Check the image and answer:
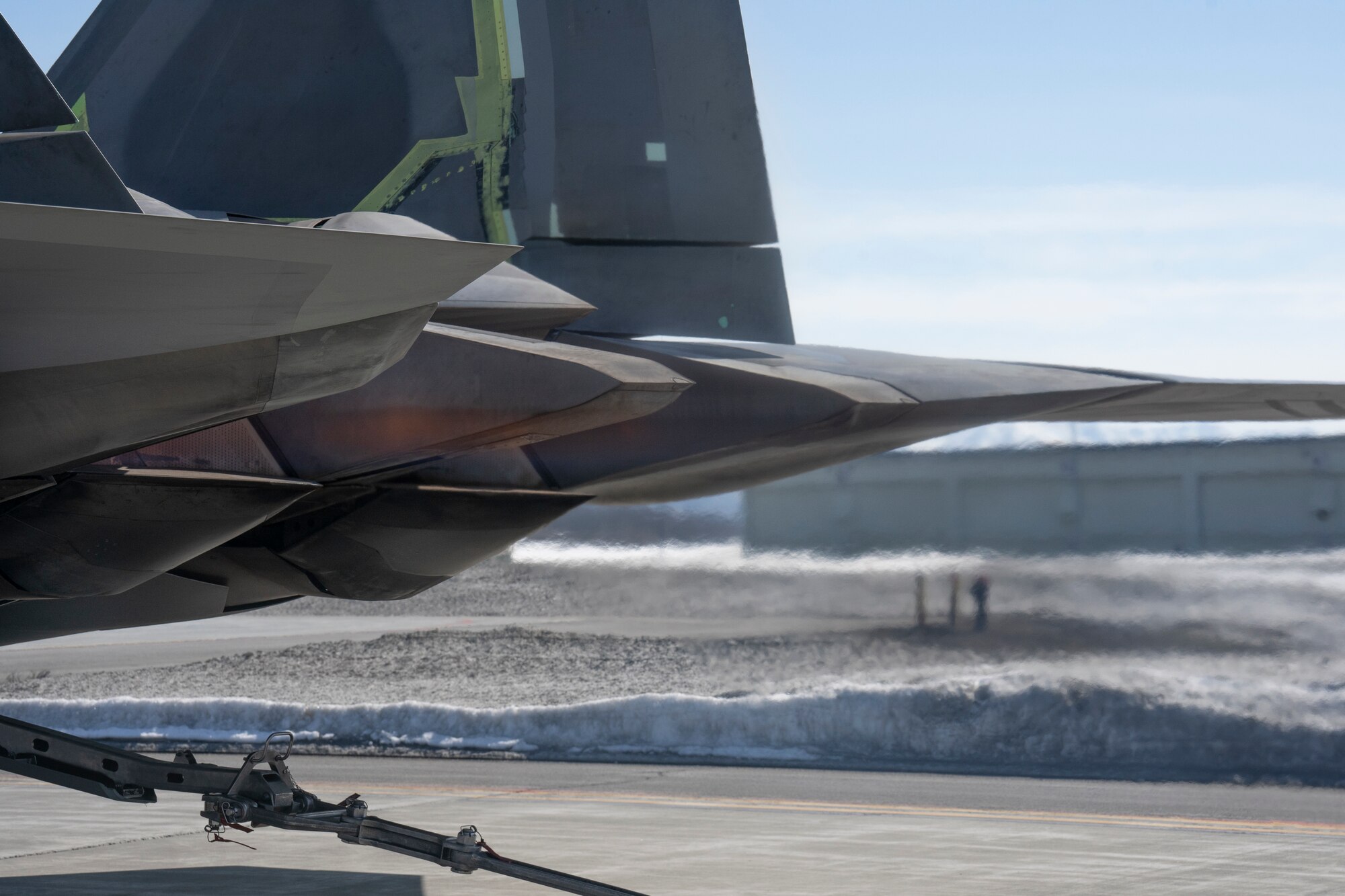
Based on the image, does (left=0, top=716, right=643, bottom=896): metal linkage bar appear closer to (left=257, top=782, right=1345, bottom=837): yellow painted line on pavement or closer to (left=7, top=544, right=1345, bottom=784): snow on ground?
(left=257, top=782, right=1345, bottom=837): yellow painted line on pavement

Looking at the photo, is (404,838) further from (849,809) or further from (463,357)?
(849,809)

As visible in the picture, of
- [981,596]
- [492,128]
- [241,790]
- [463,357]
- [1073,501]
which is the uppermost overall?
[492,128]

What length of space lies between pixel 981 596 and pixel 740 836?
251 inches

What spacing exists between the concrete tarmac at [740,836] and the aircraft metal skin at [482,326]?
2133 mm

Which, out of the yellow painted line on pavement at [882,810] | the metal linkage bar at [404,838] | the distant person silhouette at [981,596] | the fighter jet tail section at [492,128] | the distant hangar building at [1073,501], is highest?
the fighter jet tail section at [492,128]

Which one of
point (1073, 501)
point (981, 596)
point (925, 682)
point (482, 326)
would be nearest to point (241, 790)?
point (482, 326)

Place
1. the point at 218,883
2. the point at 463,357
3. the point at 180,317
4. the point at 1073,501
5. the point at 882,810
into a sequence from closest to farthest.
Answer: the point at 180,317
the point at 463,357
the point at 218,883
the point at 882,810
the point at 1073,501

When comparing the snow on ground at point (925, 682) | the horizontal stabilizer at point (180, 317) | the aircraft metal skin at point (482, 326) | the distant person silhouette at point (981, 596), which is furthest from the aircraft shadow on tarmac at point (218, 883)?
the distant person silhouette at point (981, 596)

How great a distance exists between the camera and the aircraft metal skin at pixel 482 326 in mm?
5746

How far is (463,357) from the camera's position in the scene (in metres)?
5.72

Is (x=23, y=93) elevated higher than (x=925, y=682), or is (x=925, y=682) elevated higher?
(x=23, y=93)

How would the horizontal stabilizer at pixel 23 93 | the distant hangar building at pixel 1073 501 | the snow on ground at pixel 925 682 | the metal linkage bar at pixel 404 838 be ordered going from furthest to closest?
the distant hangar building at pixel 1073 501, the snow on ground at pixel 925 682, the metal linkage bar at pixel 404 838, the horizontal stabilizer at pixel 23 93

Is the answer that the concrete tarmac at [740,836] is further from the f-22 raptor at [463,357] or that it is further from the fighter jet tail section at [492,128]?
the fighter jet tail section at [492,128]

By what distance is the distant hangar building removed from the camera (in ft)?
46.9
